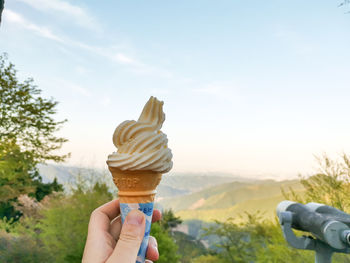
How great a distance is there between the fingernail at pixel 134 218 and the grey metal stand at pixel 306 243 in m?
3.31

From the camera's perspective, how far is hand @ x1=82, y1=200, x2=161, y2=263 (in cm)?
154

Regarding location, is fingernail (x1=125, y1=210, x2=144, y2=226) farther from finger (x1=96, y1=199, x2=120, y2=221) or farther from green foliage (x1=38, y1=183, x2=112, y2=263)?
green foliage (x1=38, y1=183, x2=112, y2=263)

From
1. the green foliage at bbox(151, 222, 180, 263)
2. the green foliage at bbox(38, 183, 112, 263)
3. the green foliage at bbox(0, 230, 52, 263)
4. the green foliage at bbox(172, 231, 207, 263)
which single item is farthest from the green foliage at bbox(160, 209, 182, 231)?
the green foliage at bbox(151, 222, 180, 263)

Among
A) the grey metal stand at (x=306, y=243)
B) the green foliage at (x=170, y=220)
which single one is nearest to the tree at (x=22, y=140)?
the green foliage at (x=170, y=220)

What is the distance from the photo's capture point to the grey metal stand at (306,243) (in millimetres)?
4090

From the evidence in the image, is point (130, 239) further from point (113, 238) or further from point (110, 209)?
point (110, 209)

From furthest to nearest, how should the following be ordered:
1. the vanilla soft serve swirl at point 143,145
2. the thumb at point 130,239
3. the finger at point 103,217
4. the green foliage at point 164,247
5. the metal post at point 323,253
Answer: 1. the green foliage at point 164,247
2. the metal post at point 323,253
3. the finger at point 103,217
4. the vanilla soft serve swirl at point 143,145
5. the thumb at point 130,239

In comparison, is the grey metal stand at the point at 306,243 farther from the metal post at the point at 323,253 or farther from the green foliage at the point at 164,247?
the green foliage at the point at 164,247

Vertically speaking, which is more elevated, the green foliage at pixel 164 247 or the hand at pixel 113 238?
the hand at pixel 113 238

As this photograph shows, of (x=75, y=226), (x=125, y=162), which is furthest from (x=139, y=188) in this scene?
(x=75, y=226)

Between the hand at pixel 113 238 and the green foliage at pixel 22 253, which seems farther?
the green foliage at pixel 22 253

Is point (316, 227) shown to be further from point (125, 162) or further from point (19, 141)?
point (19, 141)

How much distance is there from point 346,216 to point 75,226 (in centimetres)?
691

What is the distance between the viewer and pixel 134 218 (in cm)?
161
